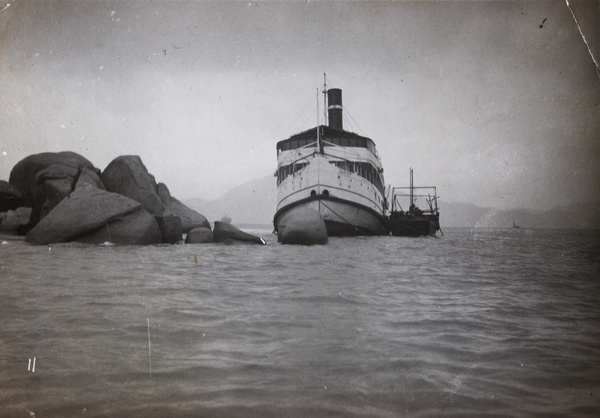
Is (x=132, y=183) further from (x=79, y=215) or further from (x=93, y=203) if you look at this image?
(x=79, y=215)

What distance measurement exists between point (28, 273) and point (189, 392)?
4.34 meters

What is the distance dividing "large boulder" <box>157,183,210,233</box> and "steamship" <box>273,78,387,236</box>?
3.73 m

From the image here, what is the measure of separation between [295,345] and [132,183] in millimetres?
9777

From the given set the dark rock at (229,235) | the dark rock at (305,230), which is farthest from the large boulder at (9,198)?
the dark rock at (305,230)

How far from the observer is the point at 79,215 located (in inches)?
373

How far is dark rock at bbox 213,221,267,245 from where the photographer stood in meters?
12.4

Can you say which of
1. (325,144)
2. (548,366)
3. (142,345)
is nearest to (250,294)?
(142,345)

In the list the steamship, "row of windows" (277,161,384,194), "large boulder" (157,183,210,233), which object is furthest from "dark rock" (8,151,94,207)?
"row of windows" (277,161,384,194)

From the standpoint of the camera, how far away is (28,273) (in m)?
5.38

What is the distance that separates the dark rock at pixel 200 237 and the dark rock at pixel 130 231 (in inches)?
68.9

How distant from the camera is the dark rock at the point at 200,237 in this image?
12.5m

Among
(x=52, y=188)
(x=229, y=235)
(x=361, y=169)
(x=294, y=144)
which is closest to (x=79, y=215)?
(x=52, y=188)

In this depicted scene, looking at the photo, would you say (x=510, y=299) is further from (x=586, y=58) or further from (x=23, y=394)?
Answer: (x=23, y=394)

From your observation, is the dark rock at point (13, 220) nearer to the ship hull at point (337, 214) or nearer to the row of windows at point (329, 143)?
the ship hull at point (337, 214)
